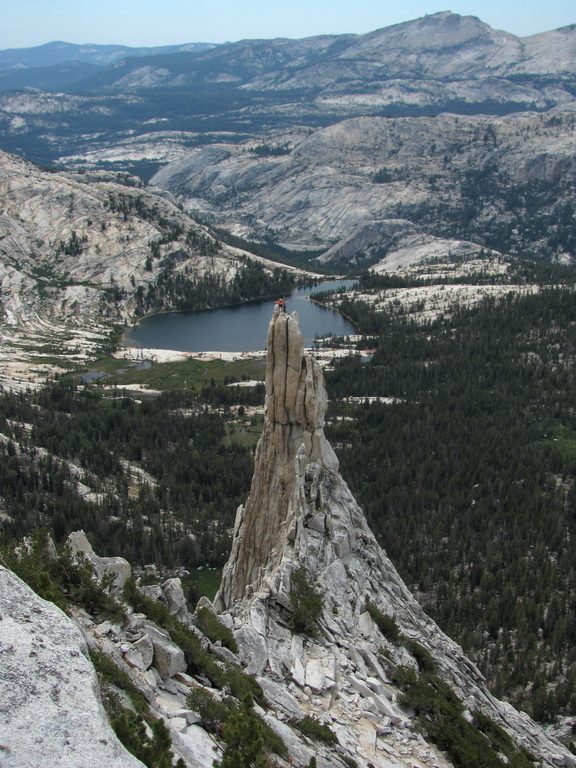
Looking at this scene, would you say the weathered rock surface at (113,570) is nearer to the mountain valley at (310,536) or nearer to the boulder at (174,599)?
the mountain valley at (310,536)

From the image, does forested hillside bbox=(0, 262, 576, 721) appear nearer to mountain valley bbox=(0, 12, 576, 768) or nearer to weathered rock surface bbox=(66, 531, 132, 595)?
mountain valley bbox=(0, 12, 576, 768)

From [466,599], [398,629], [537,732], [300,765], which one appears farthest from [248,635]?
[466,599]

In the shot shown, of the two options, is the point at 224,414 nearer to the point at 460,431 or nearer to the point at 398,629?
the point at 460,431

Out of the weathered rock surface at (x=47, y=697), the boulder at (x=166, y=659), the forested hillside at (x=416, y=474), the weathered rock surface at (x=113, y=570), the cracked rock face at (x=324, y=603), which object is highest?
the weathered rock surface at (x=47, y=697)

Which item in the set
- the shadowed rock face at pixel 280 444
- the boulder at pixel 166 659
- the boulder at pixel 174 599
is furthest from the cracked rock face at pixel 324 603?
the boulder at pixel 166 659

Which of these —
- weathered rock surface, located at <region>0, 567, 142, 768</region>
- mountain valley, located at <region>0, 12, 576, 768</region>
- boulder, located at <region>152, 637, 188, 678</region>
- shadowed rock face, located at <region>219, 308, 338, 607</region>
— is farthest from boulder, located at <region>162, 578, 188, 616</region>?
shadowed rock face, located at <region>219, 308, 338, 607</region>

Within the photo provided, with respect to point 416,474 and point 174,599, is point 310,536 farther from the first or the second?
point 416,474

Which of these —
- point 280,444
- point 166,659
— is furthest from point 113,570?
point 280,444
